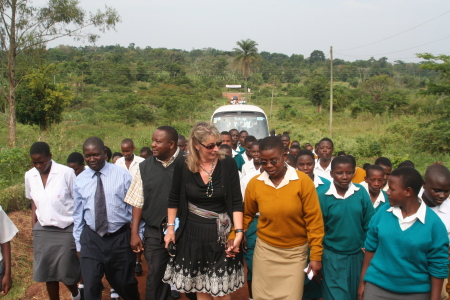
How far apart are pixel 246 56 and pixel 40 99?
33.4m

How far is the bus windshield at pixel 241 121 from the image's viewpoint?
1075 centimetres

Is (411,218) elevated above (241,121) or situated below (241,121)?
below

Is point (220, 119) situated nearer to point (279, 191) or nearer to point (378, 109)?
point (279, 191)

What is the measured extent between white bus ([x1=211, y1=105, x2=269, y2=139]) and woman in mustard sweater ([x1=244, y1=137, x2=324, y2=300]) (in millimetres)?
7239

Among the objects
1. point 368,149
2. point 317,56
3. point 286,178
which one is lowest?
point 368,149

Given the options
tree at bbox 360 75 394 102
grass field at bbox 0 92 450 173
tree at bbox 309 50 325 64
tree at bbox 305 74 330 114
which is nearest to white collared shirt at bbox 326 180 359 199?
grass field at bbox 0 92 450 173

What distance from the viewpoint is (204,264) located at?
3410mm

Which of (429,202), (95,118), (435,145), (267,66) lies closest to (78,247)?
(429,202)

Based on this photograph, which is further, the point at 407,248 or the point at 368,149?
the point at 368,149

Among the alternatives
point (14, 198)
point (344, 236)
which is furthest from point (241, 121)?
point (344, 236)

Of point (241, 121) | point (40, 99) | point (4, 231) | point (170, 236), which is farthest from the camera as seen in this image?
point (40, 99)

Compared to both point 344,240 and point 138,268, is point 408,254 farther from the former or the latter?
point 138,268

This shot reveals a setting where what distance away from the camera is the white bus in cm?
1075

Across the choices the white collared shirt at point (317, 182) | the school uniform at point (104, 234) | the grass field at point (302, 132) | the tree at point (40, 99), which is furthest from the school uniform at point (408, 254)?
the tree at point (40, 99)
